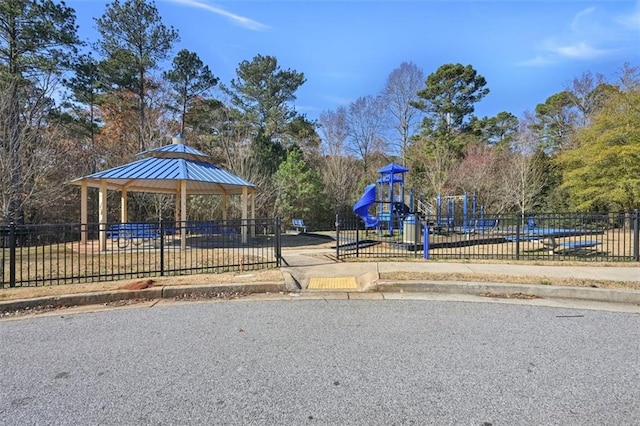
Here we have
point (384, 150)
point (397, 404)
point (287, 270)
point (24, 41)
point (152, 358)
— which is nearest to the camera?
point (397, 404)

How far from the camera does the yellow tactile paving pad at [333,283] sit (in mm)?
7293

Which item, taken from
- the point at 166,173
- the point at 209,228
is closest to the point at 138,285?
the point at 209,228

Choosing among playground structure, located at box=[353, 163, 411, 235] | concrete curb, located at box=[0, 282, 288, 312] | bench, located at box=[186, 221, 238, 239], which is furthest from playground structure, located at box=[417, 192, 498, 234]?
concrete curb, located at box=[0, 282, 288, 312]

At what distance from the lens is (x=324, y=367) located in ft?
12.2

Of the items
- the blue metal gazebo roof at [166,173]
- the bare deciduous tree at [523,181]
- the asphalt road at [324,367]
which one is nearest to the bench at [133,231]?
the blue metal gazebo roof at [166,173]

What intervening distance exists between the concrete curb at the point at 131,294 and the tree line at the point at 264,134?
35.9 ft

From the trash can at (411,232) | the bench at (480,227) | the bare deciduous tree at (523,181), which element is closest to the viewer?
the trash can at (411,232)

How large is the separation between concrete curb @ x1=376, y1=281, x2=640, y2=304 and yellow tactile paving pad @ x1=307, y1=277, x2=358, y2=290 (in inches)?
23.5

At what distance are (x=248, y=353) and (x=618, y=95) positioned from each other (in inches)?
1061

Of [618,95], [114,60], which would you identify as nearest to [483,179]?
[618,95]

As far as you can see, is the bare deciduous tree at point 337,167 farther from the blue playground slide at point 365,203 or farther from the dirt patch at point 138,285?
the dirt patch at point 138,285

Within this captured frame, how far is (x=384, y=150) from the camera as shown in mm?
38500

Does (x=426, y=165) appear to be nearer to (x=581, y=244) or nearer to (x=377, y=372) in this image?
(x=581, y=244)

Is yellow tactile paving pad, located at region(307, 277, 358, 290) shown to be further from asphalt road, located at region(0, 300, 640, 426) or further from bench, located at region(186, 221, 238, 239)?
bench, located at region(186, 221, 238, 239)
